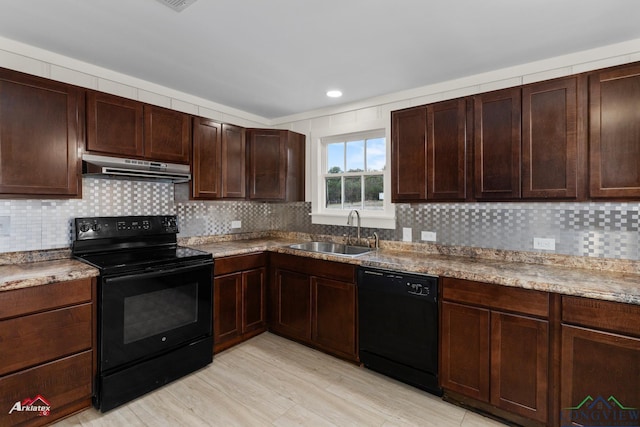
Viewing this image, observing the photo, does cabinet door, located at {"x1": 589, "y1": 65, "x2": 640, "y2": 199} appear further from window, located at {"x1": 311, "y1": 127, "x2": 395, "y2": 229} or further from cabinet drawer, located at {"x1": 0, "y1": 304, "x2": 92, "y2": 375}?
cabinet drawer, located at {"x1": 0, "y1": 304, "x2": 92, "y2": 375}

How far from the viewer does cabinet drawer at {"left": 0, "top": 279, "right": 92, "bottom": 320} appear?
1.74 meters

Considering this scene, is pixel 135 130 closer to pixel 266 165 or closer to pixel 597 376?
pixel 266 165

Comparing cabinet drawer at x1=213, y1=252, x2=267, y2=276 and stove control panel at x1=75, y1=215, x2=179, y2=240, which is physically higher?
stove control panel at x1=75, y1=215, x2=179, y2=240

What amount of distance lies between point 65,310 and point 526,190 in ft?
10.4

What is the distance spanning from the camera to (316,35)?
2051mm

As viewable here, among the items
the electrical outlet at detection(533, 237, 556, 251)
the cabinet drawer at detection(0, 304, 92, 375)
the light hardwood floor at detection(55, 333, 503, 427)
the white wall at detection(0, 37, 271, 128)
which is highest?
the white wall at detection(0, 37, 271, 128)

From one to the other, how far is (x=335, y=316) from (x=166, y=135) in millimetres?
2254

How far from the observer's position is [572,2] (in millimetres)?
1691

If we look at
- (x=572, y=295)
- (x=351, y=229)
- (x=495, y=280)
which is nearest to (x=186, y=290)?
(x=351, y=229)

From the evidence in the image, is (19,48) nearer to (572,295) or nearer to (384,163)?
(384,163)

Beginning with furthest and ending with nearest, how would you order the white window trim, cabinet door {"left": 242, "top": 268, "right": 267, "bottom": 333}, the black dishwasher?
the white window trim, cabinet door {"left": 242, "top": 268, "right": 267, "bottom": 333}, the black dishwasher

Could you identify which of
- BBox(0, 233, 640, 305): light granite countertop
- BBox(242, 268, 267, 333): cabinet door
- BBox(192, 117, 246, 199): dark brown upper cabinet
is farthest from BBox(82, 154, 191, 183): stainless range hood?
BBox(242, 268, 267, 333): cabinet door

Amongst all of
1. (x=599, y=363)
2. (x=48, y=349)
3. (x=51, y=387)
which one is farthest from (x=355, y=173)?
(x=51, y=387)

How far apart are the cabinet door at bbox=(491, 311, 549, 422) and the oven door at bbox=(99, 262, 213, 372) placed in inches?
88.9
